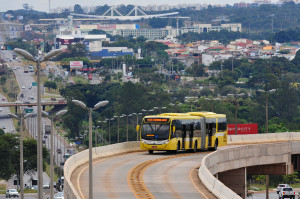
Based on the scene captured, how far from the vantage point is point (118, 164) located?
66.4m

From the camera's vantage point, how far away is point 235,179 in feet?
250

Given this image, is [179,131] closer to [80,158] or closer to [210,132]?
[210,132]

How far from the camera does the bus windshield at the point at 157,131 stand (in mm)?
72750

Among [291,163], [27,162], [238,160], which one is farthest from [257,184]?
[238,160]

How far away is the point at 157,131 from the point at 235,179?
8087 millimetres

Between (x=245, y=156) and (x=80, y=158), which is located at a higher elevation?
(x=80, y=158)

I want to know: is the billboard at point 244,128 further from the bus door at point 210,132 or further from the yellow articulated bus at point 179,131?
the yellow articulated bus at point 179,131

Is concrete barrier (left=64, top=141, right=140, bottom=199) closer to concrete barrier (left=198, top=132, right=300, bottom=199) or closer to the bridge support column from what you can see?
concrete barrier (left=198, top=132, right=300, bottom=199)

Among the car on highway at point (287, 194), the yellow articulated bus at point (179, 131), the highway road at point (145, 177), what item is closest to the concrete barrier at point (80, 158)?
the highway road at point (145, 177)

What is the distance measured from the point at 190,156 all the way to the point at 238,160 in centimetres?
386

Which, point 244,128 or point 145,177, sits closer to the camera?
point 145,177

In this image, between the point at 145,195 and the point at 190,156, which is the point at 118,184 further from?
the point at 190,156

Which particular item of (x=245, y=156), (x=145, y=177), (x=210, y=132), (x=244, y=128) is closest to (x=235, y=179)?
(x=245, y=156)

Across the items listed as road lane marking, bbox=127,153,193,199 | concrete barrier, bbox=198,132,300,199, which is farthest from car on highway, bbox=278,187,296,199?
road lane marking, bbox=127,153,193,199
